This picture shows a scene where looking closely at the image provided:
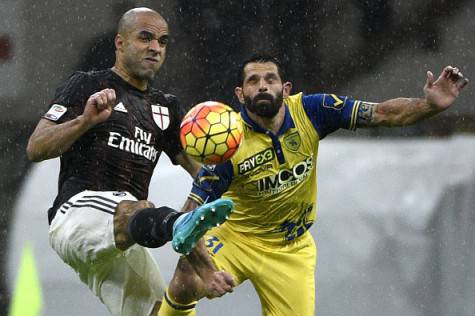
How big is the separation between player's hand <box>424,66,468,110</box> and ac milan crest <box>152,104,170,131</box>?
1.43m

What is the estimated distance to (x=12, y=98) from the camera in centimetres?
891

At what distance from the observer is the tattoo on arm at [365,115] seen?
231 inches

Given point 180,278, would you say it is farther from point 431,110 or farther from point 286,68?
point 286,68

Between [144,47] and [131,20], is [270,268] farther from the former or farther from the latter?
[131,20]

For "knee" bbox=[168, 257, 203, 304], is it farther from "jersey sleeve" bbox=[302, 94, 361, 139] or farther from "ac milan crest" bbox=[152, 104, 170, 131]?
"jersey sleeve" bbox=[302, 94, 361, 139]

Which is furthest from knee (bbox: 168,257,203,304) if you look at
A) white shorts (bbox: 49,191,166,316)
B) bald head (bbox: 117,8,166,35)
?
bald head (bbox: 117,8,166,35)

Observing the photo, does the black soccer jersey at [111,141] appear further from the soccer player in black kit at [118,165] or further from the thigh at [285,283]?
the thigh at [285,283]

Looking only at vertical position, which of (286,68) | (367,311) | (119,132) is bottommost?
(367,311)

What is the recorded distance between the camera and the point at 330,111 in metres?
5.98

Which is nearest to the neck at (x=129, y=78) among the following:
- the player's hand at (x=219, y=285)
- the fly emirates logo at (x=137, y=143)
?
the fly emirates logo at (x=137, y=143)

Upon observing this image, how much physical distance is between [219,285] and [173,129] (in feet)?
4.05

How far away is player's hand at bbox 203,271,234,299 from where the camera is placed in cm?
514

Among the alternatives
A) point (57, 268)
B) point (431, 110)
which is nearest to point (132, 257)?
point (431, 110)

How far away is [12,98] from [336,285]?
3.06 m
